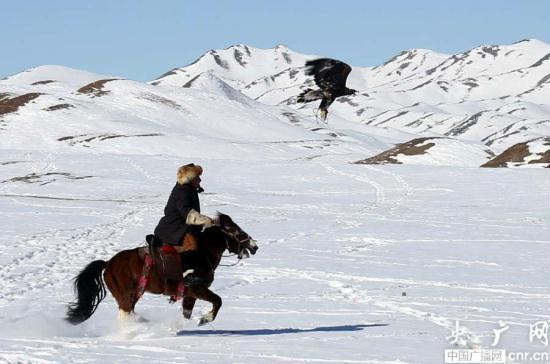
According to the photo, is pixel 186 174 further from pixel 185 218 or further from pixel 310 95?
pixel 310 95

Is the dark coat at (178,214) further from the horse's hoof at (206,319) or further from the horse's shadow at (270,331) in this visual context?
the horse's shadow at (270,331)

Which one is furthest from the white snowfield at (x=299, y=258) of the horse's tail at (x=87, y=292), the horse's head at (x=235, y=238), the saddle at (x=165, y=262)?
the horse's head at (x=235, y=238)

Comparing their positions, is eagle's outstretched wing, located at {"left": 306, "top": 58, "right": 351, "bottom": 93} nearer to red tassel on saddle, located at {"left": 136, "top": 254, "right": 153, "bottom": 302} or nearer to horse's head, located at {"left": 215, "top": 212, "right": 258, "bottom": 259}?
horse's head, located at {"left": 215, "top": 212, "right": 258, "bottom": 259}

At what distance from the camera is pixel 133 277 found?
433 inches

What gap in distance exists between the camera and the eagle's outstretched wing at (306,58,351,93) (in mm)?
11188

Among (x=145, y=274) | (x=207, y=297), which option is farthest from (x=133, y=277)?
(x=207, y=297)

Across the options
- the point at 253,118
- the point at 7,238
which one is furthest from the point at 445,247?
the point at 253,118

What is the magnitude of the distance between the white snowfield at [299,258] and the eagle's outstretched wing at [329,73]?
3.19 metres

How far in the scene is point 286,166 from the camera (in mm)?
55875

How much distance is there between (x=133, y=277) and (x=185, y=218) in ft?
3.29

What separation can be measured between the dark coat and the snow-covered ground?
119 centimetres

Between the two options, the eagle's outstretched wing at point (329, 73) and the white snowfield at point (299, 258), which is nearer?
the white snowfield at point (299, 258)

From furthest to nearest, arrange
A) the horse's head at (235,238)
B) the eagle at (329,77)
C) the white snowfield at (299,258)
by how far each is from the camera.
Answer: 1. the horse's head at (235,238)
2. the eagle at (329,77)
3. the white snowfield at (299,258)

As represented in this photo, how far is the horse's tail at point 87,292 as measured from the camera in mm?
10945
